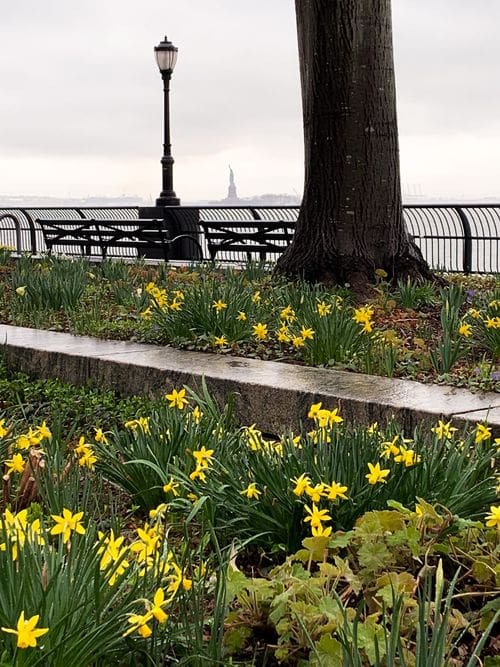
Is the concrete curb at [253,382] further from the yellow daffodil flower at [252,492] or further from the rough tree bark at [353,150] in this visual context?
the rough tree bark at [353,150]

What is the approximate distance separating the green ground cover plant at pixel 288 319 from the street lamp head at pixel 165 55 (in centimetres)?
1226

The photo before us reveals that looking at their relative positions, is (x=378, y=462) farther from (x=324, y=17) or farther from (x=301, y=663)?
(x=324, y=17)

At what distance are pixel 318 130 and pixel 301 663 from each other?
6.86 metres

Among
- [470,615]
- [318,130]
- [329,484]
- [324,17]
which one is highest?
[324,17]

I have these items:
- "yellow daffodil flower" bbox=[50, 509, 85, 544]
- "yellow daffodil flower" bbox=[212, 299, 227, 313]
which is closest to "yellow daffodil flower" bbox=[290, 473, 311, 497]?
"yellow daffodil flower" bbox=[50, 509, 85, 544]

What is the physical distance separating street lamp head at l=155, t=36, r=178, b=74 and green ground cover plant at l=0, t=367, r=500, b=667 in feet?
57.0

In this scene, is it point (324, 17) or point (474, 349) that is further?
point (324, 17)

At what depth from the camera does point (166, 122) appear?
2034 cm

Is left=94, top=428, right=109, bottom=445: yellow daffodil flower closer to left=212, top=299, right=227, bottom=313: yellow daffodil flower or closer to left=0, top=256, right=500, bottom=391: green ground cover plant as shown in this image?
left=0, top=256, right=500, bottom=391: green ground cover plant

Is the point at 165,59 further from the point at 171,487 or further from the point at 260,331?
the point at 171,487

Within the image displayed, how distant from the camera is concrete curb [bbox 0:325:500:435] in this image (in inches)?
171

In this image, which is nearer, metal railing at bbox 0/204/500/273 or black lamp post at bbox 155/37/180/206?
metal railing at bbox 0/204/500/273

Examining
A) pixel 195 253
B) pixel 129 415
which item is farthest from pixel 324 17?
pixel 195 253

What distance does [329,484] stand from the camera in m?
2.86
